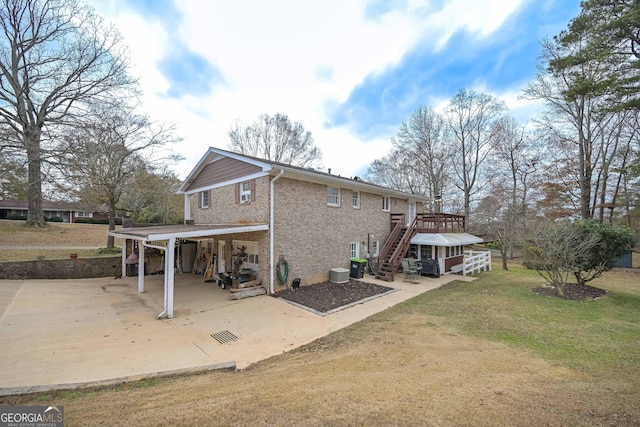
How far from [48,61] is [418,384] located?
76.7 ft

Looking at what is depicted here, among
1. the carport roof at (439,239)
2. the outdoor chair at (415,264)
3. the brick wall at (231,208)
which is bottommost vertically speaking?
the outdoor chair at (415,264)

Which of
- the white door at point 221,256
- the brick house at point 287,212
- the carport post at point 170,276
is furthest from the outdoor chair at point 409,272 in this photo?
the carport post at point 170,276

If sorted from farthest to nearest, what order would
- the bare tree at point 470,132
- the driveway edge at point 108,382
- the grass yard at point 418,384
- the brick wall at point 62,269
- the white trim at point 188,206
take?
1. the bare tree at point 470,132
2. the white trim at point 188,206
3. the brick wall at point 62,269
4. the driveway edge at point 108,382
5. the grass yard at point 418,384

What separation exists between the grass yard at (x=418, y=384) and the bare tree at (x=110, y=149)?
15.2 metres

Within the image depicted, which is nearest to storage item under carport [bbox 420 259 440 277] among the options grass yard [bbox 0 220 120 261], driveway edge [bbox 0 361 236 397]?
driveway edge [bbox 0 361 236 397]

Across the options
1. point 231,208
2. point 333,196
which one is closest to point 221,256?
point 231,208

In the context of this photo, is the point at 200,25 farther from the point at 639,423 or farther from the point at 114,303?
the point at 639,423

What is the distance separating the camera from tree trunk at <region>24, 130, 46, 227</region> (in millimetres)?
13492

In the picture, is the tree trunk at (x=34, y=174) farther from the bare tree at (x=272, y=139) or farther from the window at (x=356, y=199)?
the bare tree at (x=272, y=139)

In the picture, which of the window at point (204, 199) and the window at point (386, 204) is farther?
the window at point (386, 204)

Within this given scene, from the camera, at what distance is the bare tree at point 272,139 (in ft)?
96.8

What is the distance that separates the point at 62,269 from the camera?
12.2 m

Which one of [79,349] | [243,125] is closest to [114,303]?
[79,349]

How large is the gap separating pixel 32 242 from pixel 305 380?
2148 centimetres
